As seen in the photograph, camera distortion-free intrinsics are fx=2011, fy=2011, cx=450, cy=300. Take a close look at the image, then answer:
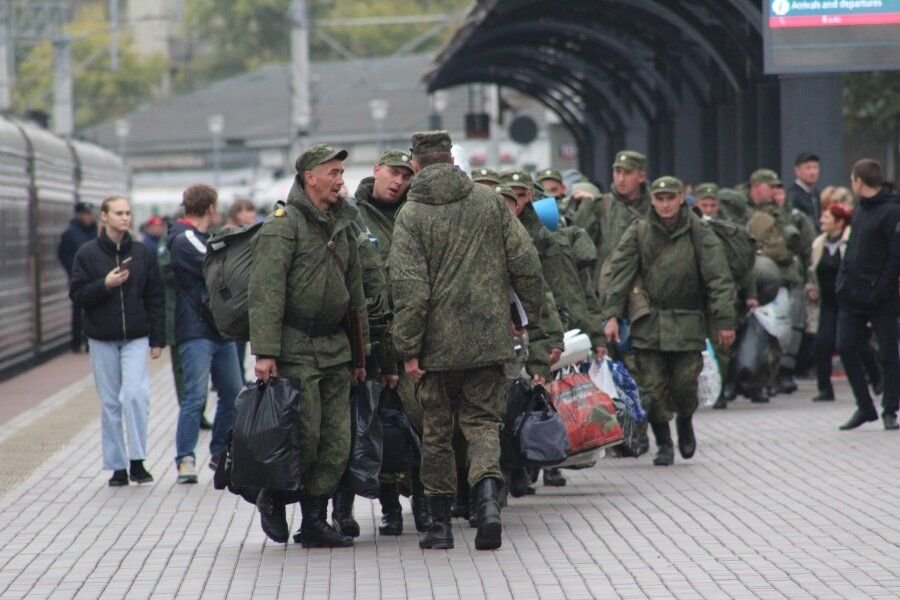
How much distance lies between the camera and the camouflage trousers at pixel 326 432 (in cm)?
852

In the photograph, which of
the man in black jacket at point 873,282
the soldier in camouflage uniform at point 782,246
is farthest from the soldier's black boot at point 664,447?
the soldier in camouflage uniform at point 782,246

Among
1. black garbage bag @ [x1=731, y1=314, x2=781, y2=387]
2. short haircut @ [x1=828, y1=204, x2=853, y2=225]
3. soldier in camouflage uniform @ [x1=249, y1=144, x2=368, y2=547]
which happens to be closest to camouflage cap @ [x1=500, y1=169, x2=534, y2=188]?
soldier in camouflage uniform @ [x1=249, y1=144, x2=368, y2=547]

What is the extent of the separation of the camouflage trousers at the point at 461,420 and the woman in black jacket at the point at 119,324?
9.55ft

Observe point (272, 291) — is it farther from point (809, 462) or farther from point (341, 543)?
point (809, 462)

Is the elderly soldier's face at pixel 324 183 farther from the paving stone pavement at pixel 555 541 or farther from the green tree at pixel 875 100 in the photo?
the green tree at pixel 875 100

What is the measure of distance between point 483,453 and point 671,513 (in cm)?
138

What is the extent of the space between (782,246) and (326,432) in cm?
772

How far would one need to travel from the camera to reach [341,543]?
8742 mm

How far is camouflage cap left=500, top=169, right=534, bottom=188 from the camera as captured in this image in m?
10.0

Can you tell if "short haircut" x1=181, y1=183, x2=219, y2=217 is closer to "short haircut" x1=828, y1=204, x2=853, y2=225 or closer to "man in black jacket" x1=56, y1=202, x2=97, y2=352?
"short haircut" x1=828, y1=204, x2=853, y2=225

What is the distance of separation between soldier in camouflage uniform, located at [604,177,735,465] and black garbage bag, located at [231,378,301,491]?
11.5 ft

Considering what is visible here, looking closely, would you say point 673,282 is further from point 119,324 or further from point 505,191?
point 119,324

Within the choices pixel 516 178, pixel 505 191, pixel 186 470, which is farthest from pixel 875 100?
pixel 505 191

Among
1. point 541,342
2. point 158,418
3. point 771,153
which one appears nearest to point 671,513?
point 541,342
